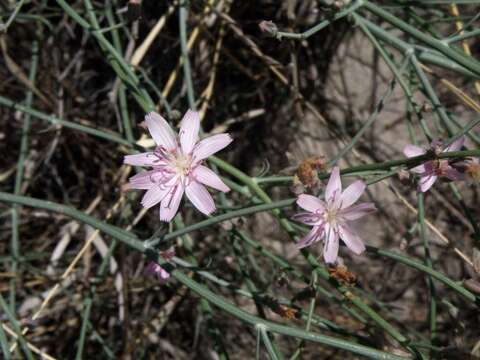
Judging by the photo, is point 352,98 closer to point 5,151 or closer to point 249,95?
point 249,95

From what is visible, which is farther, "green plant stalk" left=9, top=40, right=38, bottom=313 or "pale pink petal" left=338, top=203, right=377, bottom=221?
"green plant stalk" left=9, top=40, right=38, bottom=313

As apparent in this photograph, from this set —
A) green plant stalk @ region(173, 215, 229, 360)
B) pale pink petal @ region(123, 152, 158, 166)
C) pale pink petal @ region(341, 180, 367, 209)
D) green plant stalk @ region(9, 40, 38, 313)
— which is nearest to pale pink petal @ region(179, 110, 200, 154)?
pale pink petal @ region(123, 152, 158, 166)

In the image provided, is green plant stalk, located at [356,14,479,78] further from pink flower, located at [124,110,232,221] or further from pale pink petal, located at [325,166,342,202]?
pink flower, located at [124,110,232,221]

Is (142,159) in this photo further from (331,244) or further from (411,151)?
(411,151)

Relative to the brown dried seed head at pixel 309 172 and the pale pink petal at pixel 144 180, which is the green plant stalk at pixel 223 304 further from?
the brown dried seed head at pixel 309 172

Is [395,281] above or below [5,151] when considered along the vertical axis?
above

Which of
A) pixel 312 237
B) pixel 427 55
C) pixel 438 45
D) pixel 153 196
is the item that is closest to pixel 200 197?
pixel 153 196

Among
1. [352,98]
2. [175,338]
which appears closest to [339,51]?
[352,98]
